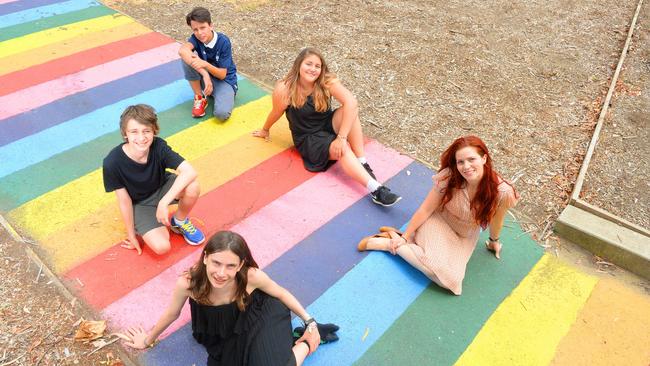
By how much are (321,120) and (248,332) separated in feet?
7.00

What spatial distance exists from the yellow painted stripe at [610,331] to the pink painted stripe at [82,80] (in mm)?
4916

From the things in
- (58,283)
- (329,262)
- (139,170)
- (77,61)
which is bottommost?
(329,262)

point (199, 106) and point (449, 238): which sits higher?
point (199, 106)

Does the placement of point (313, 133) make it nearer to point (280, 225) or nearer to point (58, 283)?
point (280, 225)

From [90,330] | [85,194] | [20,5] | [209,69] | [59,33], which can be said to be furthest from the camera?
[20,5]

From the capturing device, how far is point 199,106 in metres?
4.88

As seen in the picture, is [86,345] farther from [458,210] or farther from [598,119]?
[598,119]

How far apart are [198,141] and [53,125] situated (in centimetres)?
138

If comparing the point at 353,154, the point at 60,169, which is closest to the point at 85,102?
the point at 60,169

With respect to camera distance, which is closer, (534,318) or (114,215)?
(534,318)

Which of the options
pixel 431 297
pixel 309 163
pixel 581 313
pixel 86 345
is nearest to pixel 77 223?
pixel 86 345

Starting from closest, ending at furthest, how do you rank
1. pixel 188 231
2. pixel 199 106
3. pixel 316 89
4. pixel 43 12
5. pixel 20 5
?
pixel 188 231
pixel 316 89
pixel 199 106
pixel 43 12
pixel 20 5

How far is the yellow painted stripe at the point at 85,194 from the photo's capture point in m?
3.62

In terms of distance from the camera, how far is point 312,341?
9.01 feet
